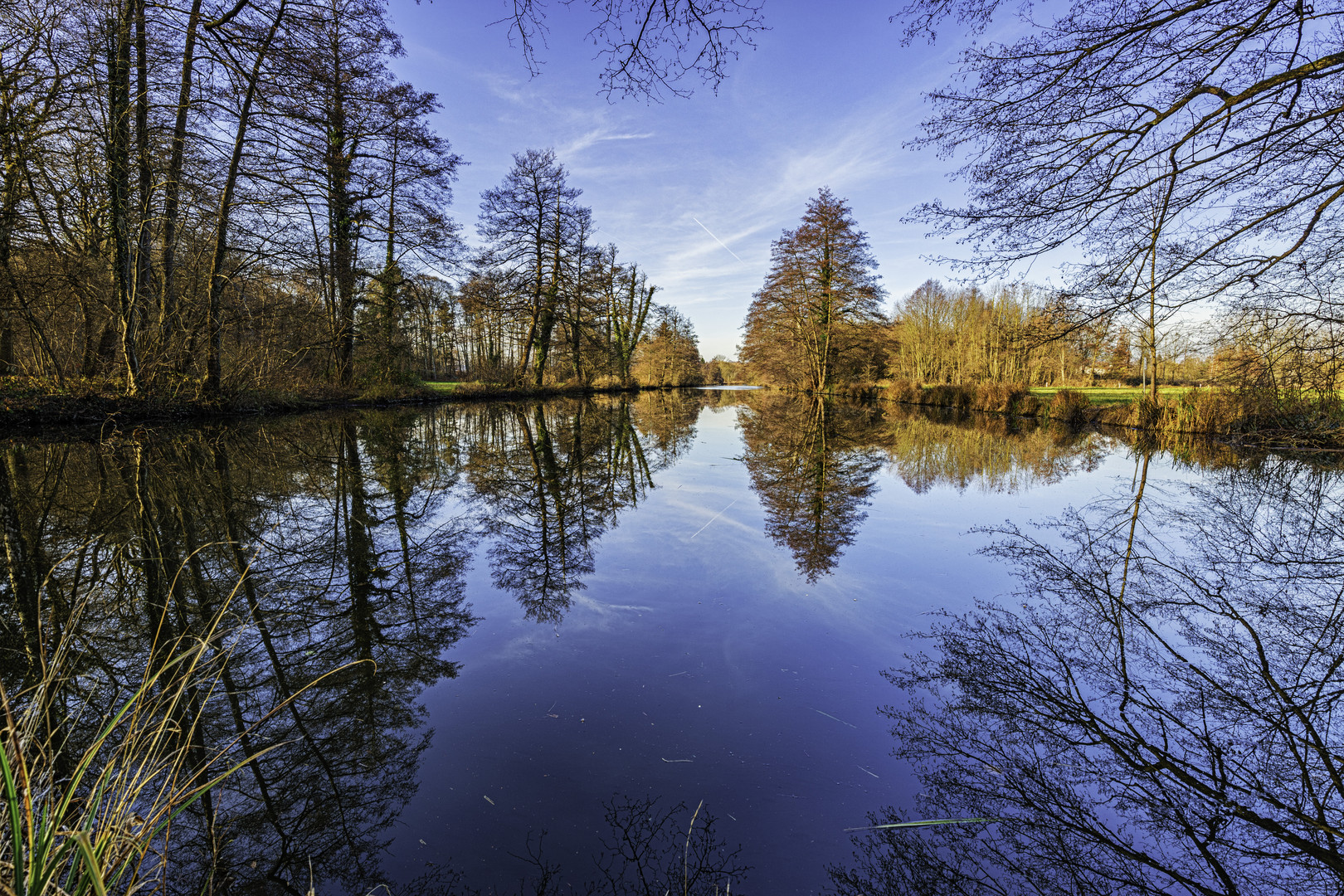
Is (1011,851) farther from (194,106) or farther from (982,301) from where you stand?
(982,301)

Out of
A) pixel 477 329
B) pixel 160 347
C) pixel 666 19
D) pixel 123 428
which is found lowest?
pixel 123 428

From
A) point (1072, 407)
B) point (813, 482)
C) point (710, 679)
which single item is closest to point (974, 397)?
point (1072, 407)

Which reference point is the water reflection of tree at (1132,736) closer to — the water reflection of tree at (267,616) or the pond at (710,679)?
the pond at (710,679)

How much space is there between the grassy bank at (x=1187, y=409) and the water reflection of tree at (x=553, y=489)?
6079mm

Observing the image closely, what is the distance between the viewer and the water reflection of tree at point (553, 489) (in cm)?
402

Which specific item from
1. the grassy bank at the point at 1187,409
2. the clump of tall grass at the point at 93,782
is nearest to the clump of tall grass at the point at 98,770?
the clump of tall grass at the point at 93,782

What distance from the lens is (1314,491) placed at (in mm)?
6949

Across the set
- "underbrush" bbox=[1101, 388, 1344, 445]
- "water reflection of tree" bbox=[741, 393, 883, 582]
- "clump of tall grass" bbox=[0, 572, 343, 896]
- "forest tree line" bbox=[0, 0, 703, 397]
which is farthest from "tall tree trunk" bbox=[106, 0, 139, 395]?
"underbrush" bbox=[1101, 388, 1344, 445]

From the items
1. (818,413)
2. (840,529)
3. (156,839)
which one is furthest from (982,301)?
(156,839)

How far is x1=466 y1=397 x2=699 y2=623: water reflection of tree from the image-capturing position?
13.2 feet

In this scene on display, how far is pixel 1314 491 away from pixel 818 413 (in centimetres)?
1238

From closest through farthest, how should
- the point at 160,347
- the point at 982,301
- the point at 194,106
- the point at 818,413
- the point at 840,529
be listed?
1. the point at 840,529
2. the point at 194,106
3. the point at 160,347
4. the point at 818,413
5. the point at 982,301

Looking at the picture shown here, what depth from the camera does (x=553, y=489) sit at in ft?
21.8

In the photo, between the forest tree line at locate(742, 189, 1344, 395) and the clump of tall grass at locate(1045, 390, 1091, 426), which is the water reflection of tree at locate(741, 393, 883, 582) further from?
the clump of tall grass at locate(1045, 390, 1091, 426)
